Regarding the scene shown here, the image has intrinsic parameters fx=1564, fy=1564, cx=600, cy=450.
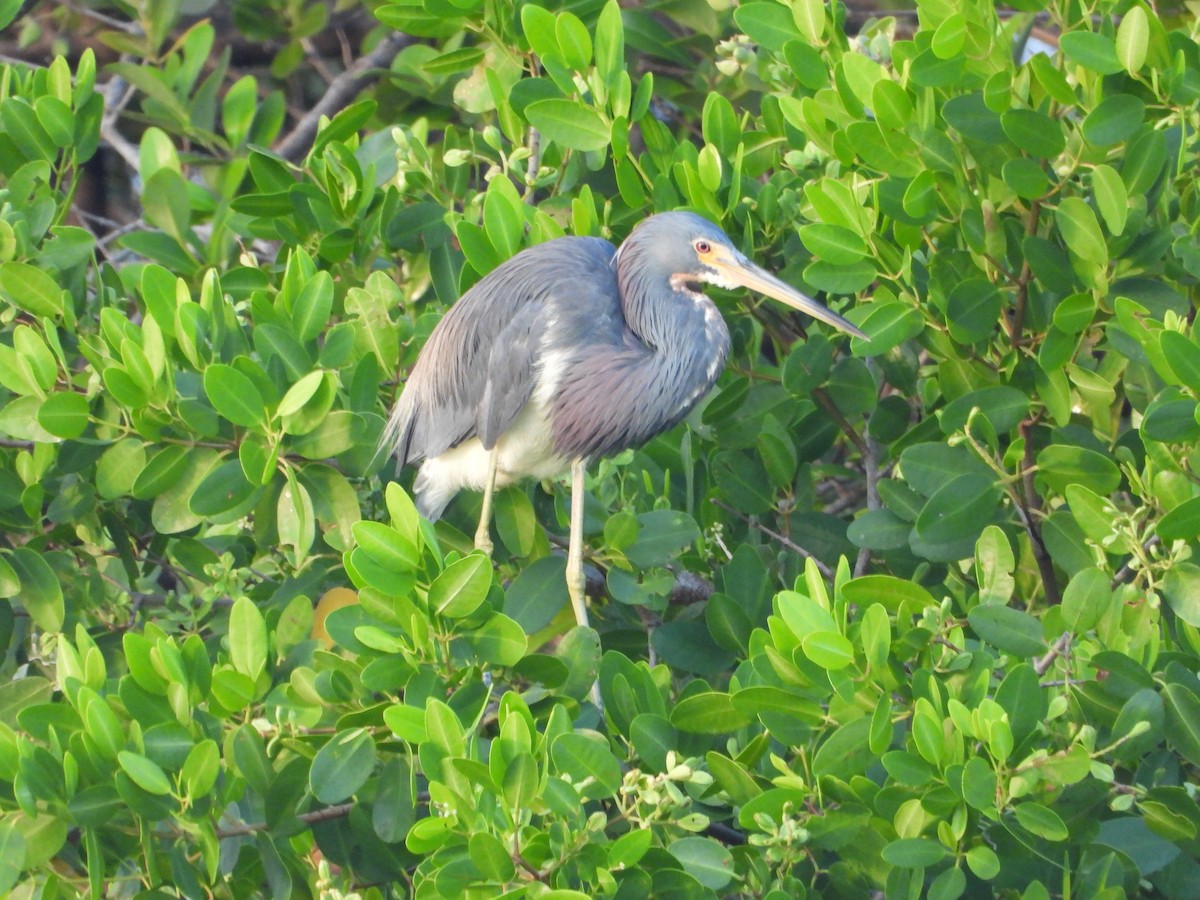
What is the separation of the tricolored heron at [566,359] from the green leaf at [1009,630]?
1.22 meters

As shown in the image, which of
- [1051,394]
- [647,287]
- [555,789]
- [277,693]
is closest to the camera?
[555,789]

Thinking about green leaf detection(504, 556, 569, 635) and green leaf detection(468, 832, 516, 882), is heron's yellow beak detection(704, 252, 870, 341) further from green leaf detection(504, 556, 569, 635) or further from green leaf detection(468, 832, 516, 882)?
green leaf detection(468, 832, 516, 882)

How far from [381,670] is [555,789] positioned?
41 cm

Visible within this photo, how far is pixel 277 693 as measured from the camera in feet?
8.97

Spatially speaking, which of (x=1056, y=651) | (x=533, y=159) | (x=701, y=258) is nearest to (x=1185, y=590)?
(x=1056, y=651)

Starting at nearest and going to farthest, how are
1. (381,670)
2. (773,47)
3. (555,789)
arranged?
(555,789), (381,670), (773,47)

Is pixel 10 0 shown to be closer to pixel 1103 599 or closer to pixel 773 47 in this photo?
pixel 773 47

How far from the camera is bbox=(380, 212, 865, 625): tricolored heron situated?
368 centimetres

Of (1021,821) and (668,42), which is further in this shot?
(668,42)

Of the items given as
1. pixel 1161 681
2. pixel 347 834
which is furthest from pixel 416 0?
pixel 1161 681

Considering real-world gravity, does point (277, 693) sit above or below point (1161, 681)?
below

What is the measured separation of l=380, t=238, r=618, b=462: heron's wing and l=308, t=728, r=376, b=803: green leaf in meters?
1.19

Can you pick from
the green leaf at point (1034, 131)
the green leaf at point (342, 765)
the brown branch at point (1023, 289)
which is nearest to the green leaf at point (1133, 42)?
the green leaf at point (1034, 131)

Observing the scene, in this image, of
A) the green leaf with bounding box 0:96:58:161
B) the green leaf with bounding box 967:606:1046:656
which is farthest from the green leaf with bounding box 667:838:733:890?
the green leaf with bounding box 0:96:58:161
